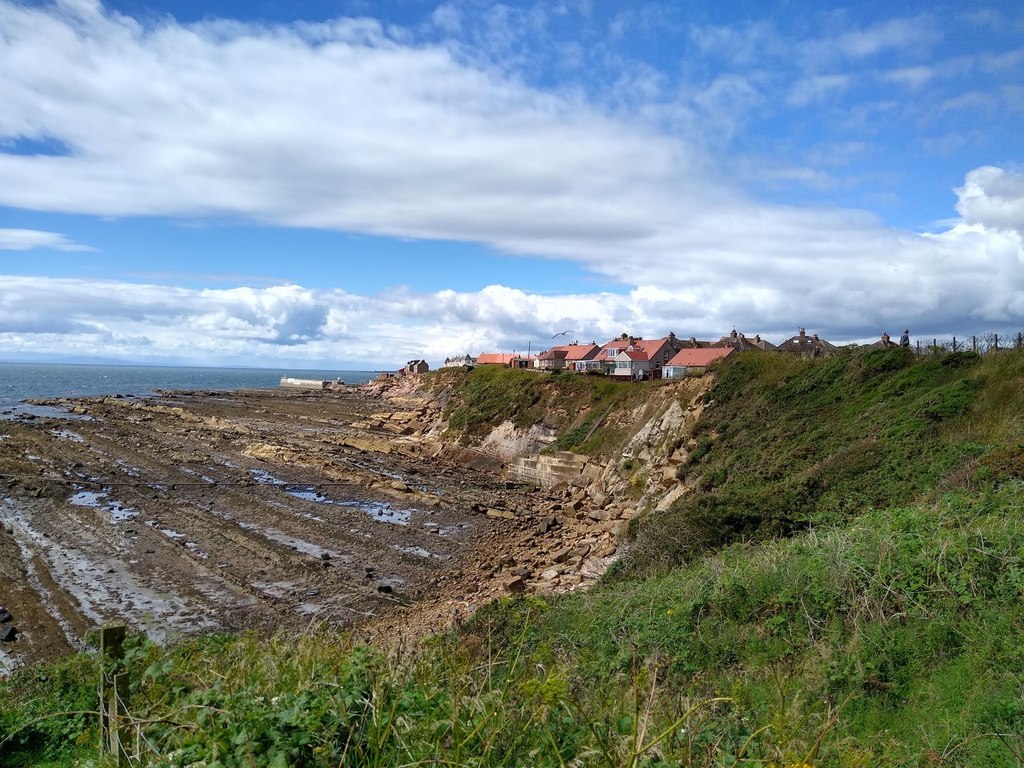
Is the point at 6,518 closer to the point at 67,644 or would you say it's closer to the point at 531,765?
the point at 67,644

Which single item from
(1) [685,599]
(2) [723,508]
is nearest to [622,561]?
(2) [723,508]

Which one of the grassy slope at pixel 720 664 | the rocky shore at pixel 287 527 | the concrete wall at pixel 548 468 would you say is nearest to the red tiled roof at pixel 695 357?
the rocky shore at pixel 287 527

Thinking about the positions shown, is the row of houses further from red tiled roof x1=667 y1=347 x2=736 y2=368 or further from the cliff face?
the cliff face

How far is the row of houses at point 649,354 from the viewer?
5065 centimetres

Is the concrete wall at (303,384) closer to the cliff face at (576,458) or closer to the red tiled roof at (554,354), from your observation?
the red tiled roof at (554,354)

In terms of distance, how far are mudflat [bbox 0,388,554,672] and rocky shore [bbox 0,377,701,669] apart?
9 centimetres

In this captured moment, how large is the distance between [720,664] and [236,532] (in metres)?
22.2

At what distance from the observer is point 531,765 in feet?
10.6

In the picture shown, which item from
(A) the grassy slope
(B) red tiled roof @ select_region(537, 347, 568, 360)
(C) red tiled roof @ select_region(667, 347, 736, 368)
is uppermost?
(B) red tiled roof @ select_region(537, 347, 568, 360)

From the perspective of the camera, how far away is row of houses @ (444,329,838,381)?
1994 inches

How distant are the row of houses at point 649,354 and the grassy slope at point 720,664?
1250 inches

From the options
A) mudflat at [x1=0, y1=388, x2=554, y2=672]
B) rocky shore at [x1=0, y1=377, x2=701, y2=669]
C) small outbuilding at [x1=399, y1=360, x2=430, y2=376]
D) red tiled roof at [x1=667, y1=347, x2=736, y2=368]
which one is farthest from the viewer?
small outbuilding at [x1=399, y1=360, x2=430, y2=376]

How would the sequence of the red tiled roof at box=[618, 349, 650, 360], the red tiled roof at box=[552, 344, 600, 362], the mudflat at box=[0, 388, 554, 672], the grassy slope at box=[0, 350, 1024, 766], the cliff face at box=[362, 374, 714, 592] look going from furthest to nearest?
the red tiled roof at box=[552, 344, 600, 362]
the red tiled roof at box=[618, 349, 650, 360]
the cliff face at box=[362, 374, 714, 592]
the mudflat at box=[0, 388, 554, 672]
the grassy slope at box=[0, 350, 1024, 766]

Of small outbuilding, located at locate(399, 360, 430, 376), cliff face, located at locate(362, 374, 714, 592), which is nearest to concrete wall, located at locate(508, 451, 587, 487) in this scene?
cliff face, located at locate(362, 374, 714, 592)
